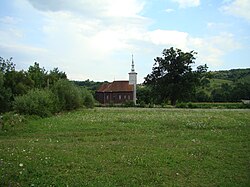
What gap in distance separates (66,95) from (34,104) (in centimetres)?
1014

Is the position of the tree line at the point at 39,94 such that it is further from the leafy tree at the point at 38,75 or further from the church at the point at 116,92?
the church at the point at 116,92

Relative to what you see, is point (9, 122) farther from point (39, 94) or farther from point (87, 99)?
point (87, 99)

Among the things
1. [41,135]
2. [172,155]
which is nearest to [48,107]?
[41,135]

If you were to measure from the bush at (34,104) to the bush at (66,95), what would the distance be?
18.4 ft

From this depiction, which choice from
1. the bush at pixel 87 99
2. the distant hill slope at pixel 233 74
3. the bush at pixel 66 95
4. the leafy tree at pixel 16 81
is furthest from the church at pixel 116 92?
the bush at pixel 66 95

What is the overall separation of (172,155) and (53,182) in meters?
4.14

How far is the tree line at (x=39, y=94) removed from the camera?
22.8 metres

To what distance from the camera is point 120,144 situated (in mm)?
10961

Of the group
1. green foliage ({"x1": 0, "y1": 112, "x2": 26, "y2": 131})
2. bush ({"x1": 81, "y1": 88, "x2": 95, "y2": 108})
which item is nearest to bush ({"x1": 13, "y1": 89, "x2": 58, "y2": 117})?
green foliage ({"x1": 0, "y1": 112, "x2": 26, "y2": 131})

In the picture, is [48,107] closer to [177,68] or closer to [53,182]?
[53,182]

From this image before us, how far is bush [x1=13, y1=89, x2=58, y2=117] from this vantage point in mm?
22328

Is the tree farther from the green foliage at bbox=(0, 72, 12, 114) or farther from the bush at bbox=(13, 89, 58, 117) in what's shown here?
the bush at bbox=(13, 89, 58, 117)

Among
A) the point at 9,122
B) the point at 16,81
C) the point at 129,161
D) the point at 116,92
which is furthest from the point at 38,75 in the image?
the point at 129,161

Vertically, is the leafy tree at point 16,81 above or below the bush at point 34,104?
above
